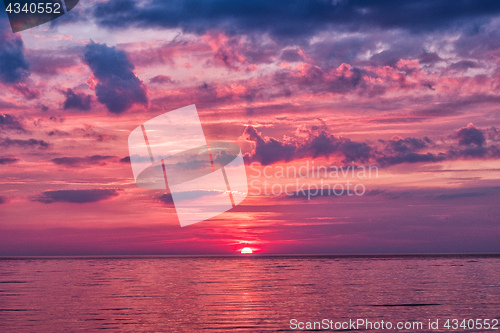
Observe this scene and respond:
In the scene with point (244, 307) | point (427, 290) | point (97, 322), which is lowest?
point (427, 290)

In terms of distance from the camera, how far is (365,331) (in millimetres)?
28281

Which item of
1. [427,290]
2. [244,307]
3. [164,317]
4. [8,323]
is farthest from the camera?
→ [427,290]

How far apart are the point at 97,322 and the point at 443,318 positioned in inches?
909

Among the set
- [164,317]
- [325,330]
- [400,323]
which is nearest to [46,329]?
[164,317]

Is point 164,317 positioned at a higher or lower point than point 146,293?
higher

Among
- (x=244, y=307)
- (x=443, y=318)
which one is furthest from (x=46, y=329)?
(x=443, y=318)

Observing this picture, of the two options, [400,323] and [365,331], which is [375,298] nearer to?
[400,323]

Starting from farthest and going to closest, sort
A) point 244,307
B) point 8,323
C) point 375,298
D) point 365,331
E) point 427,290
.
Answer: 1. point 427,290
2. point 375,298
3. point 244,307
4. point 8,323
5. point 365,331

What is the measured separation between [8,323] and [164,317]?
9.87 m

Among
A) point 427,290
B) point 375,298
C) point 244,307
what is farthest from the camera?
point 427,290

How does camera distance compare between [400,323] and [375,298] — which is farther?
[375,298]

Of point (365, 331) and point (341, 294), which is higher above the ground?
point (365, 331)

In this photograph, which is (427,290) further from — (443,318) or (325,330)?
(325,330)

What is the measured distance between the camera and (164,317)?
33.0 meters
